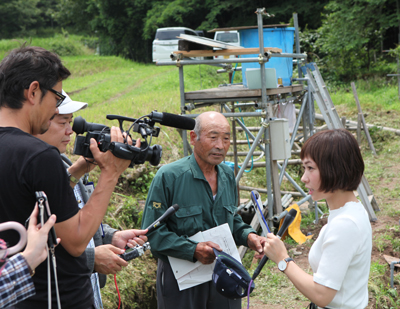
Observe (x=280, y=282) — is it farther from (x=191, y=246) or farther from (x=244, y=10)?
(x=244, y=10)

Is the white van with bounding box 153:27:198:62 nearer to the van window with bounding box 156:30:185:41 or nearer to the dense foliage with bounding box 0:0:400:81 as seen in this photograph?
the van window with bounding box 156:30:185:41

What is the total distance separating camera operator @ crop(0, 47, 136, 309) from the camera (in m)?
1.64

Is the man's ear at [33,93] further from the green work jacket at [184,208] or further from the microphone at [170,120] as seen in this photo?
the green work jacket at [184,208]

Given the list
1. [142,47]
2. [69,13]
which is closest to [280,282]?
[142,47]

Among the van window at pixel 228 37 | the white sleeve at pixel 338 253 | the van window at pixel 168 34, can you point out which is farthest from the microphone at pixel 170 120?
the van window at pixel 168 34

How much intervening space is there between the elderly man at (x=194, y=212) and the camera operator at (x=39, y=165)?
94 centimetres

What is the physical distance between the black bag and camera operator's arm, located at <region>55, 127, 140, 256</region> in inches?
35.8

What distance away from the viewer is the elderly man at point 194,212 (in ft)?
8.95

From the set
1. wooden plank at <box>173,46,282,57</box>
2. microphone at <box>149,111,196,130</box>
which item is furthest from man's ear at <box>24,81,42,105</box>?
wooden plank at <box>173,46,282,57</box>

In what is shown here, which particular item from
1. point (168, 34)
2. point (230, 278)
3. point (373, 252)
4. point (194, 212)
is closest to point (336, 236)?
point (230, 278)

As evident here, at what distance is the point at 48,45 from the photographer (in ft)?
93.1

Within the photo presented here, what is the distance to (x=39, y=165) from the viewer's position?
1.63 meters

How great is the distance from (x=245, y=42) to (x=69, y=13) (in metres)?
37.3

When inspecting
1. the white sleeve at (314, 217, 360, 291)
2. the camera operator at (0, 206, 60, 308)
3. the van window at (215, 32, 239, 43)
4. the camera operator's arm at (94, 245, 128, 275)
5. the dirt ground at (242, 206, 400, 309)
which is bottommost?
the dirt ground at (242, 206, 400, 309)
